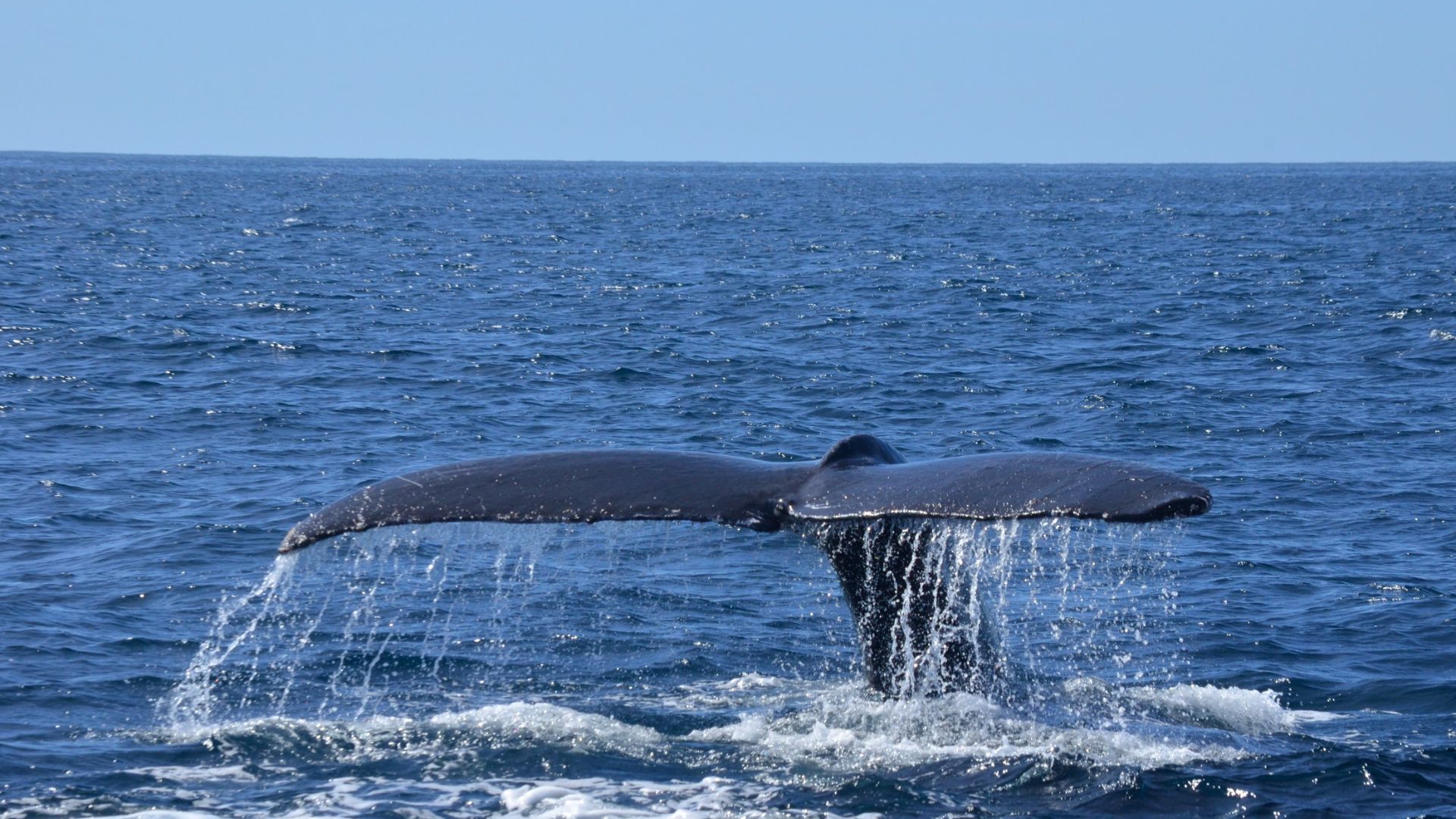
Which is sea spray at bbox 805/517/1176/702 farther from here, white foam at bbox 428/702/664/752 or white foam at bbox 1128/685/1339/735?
white foam at bbox 428/702/664/752

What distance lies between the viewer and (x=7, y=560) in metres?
10.6

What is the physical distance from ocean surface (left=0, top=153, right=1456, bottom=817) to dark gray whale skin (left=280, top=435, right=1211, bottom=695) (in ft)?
0.58

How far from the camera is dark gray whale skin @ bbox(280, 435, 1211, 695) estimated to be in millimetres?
4762

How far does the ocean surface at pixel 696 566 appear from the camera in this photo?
6.72 metres

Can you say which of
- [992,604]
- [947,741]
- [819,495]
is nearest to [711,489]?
[819,495]

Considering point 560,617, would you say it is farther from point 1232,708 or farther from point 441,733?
point 1232,708

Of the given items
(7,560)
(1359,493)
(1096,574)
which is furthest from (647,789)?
(1359,493)

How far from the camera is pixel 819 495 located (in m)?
5.46

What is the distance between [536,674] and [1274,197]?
7696cm

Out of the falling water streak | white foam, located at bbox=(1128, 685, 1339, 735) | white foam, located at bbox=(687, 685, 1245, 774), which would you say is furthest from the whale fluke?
white foam, located at bbox=(1128, 685, 1339, 735)

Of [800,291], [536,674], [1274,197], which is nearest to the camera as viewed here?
[536,674]

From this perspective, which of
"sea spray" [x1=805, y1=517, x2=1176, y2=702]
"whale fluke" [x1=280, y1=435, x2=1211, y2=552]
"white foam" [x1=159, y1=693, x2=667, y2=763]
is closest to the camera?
"whale fluke" [x1=280, y1=435, x2=1211, y2=552]

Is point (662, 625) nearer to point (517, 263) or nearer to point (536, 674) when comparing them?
point (536, 674)

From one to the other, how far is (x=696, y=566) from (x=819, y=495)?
18.5 ft
